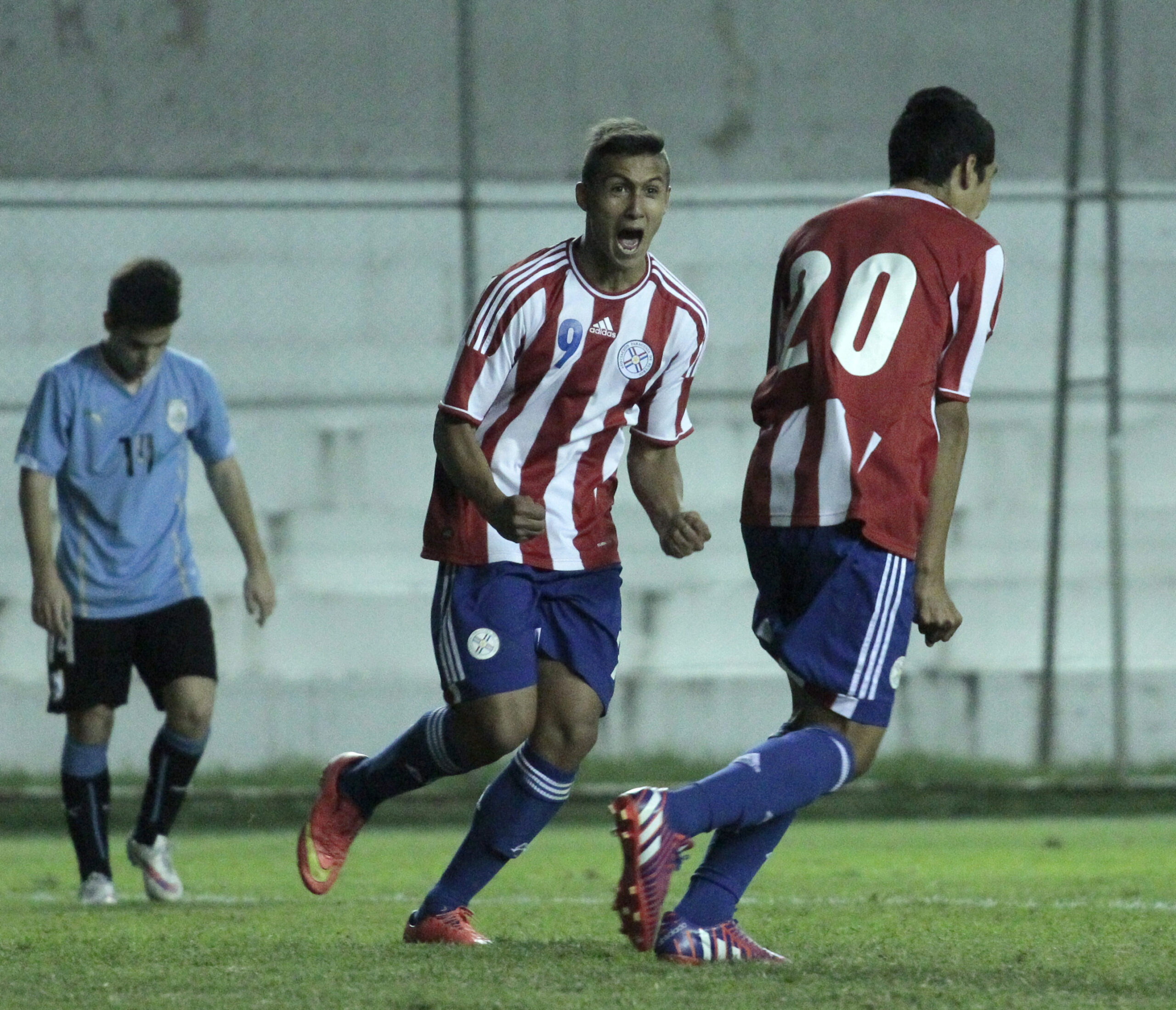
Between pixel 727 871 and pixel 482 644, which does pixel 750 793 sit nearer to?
pixel 727 871

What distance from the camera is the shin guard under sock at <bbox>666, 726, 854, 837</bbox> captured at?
11.6ft

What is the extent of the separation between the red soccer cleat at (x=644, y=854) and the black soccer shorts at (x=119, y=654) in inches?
97.1

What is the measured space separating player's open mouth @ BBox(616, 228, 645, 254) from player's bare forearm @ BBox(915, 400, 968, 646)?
0.81 metres

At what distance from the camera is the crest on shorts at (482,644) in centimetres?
402

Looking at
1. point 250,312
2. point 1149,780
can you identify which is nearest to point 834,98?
point 250,312

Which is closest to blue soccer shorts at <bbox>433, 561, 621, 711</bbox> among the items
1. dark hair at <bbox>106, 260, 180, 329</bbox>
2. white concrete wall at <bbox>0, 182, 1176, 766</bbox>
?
dark hair at <bbox>106, 260, 180, 329</bbox>

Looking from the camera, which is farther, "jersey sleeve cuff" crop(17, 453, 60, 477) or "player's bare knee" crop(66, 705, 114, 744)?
"player's bare knee" crop(66, 705, 114, 744)

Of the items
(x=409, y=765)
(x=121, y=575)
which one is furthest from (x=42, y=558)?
(x=409, y=765)

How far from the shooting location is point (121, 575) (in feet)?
18.4

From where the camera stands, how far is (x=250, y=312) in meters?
10.1

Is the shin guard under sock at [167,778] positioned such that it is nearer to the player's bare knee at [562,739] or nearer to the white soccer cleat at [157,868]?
the white soccer cleat at [157,868]

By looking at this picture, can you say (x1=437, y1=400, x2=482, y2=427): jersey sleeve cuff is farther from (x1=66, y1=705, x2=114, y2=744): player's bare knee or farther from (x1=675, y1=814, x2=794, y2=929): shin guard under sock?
(x1=66, y1=705, x2=114, y2=744): player's bare knee

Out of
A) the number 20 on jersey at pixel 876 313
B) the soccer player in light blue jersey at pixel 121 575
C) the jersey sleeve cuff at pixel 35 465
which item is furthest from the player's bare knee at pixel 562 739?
the jersey sleeve cuff at pixel 35 465

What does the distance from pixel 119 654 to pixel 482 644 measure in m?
1.99
